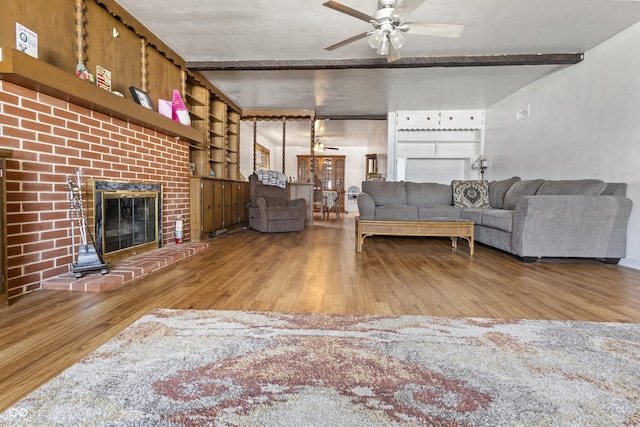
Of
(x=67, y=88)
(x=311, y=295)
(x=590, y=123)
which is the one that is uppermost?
(x=590, y=123)

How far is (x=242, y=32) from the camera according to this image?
3400 millimetres

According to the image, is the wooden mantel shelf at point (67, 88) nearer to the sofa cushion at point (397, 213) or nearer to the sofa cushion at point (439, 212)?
the sofa cushion at point (397, 213)

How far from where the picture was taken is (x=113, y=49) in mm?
2803

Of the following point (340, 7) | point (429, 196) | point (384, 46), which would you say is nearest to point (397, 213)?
point (429, 196)

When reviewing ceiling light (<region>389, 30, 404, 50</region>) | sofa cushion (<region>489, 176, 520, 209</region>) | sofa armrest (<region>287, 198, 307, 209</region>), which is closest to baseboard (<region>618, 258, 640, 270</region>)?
sofa cushion (<region>489, 176, 520, 209</region>)

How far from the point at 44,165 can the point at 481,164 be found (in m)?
6.56

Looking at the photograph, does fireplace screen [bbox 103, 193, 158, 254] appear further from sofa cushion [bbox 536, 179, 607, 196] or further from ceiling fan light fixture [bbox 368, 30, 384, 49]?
sofa cushion [bbox 536, 179, 607, 196]

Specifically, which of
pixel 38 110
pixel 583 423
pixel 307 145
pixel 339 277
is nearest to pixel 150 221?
pixel 38 110

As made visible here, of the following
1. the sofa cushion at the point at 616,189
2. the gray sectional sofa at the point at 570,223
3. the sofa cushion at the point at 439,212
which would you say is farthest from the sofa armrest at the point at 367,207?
the sofa cushion at the point at 616,189

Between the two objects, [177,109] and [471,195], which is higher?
[177,109]

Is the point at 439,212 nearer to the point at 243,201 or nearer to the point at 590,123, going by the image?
the point at 590,123

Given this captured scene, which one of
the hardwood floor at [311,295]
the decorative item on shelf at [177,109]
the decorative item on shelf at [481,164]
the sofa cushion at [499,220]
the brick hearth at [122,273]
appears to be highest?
the decorative item on shelf at [177,109]

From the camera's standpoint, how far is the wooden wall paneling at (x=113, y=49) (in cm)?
256

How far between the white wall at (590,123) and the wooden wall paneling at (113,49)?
16.1 feet
